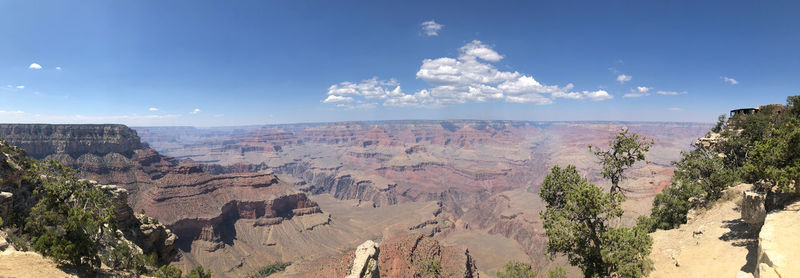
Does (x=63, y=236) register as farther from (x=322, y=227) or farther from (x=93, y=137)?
(x=93, y=137)

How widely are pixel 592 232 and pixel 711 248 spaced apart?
10605 millimetres

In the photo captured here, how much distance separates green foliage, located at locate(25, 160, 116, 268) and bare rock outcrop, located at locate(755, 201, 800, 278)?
3642 cm

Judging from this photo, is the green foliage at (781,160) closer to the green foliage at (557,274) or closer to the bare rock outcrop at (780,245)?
the bare rock outcrop at (780,245)

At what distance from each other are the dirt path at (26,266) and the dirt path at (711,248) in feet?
128

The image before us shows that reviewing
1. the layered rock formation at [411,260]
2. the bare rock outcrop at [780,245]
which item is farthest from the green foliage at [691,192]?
the layered rock formation at [411,260]

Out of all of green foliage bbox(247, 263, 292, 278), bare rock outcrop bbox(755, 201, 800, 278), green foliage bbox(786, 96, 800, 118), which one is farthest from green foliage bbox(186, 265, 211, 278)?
green foliage bbox(786, 96, 800, 118)

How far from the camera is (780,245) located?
1288 cm

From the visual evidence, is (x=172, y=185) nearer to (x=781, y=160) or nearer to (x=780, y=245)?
(x=780, y=245)

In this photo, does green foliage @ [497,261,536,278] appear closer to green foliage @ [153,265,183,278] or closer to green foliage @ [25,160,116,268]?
green foliage @ [153,265,183,278]

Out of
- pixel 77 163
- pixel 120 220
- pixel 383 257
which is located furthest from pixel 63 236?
pixel 77 163

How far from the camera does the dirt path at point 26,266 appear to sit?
55.4 feet

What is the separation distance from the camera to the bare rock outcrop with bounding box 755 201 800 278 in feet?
36.1

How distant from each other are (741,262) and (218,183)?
15711cm

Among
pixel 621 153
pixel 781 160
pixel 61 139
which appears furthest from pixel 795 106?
pixel 61 139
